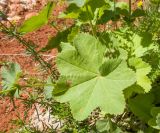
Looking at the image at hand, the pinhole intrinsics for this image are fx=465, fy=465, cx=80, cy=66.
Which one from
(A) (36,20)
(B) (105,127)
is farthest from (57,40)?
(B) (105,127)

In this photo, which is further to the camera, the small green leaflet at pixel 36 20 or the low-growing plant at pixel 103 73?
the small green leaflet at pixel 36 20

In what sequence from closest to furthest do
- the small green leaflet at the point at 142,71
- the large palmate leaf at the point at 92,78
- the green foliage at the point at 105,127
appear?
the large palmate leaf at the point at 92,78 < the small green leaflet at the point at 142,71 < the green foliage at the point at 105,127

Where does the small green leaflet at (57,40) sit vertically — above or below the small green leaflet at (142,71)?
above

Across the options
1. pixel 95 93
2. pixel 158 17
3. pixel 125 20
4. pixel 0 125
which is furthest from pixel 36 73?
pixel 95 93

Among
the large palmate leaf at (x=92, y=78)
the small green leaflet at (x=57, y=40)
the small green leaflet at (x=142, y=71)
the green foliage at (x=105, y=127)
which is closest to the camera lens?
the large palmate leaf at (x=92, y=78)

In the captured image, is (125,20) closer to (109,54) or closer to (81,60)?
(109,54)

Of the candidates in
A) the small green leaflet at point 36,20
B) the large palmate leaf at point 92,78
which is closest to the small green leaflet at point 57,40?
the small green leaflet at point 36,20

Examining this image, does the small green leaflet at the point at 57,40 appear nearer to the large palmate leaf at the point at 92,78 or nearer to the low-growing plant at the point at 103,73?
the low-growing plant at the point at 103,73

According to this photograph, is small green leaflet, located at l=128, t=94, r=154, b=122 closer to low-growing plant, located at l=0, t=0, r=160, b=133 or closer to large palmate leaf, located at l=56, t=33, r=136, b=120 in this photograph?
low-growing plant, located at l=0, t=0, r=160, b=133

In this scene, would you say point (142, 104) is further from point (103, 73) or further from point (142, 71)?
point (103, 73)
